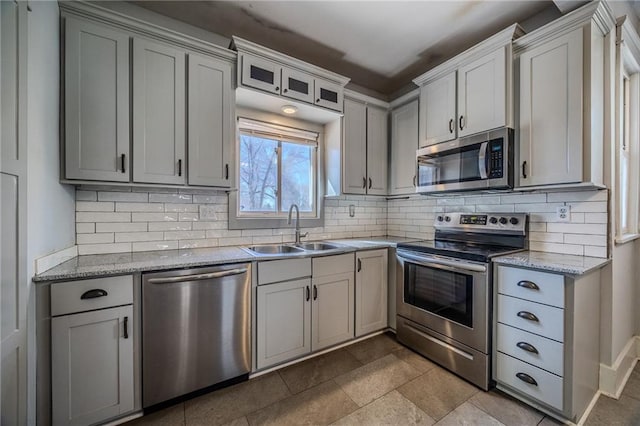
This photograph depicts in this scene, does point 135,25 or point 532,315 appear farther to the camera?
point 135,25

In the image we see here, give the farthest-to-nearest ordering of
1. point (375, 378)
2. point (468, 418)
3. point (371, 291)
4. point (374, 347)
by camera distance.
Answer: point (371, 291) → point (374, 347) → point (375, 378) → point (468, 418)

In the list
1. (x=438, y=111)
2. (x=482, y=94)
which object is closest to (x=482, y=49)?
(x=482, y=94)

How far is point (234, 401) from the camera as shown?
5.67 ft

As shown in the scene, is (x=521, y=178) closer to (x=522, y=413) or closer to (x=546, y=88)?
(x=546, y=88)

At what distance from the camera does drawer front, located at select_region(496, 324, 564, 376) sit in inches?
60.6

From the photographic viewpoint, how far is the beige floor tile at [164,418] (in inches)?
61.1

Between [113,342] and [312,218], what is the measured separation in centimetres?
192

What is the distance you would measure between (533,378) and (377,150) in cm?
233

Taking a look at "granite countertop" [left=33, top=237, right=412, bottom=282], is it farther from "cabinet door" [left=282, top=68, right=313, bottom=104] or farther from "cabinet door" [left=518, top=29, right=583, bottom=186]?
"cabinet door" [left=518, top=29, right=583, bottom=186]

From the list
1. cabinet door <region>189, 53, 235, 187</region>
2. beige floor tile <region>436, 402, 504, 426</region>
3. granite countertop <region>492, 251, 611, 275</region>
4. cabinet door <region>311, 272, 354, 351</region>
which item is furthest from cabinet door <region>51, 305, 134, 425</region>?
granite countertop <region>492, 251, 611, 275</region>

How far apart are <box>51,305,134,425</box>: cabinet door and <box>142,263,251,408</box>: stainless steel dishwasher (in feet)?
0.33

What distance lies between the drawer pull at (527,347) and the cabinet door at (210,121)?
233 cm

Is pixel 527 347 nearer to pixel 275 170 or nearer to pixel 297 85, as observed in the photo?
pixel 275 170

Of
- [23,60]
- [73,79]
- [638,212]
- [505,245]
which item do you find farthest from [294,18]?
[638,212]
